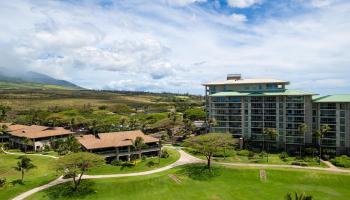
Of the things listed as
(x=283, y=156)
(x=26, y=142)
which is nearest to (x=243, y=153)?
(x=283, y=156)

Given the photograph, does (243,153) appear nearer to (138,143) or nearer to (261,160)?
(261,160)

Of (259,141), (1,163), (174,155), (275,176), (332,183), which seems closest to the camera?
(332,183)

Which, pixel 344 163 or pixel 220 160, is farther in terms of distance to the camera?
pixel 220 160

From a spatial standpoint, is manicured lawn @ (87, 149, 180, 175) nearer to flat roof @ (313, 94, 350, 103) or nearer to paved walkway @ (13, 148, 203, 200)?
paved walkway @ (13, 148, 203, 200)

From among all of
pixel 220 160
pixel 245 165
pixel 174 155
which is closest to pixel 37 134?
pixel 174 155

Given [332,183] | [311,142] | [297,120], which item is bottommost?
[332,183]

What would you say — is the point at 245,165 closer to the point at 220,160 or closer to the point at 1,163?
the point at 220,160

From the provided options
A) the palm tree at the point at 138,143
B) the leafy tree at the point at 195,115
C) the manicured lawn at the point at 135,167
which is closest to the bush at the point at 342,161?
the manicured lawn at the point at 135,167
